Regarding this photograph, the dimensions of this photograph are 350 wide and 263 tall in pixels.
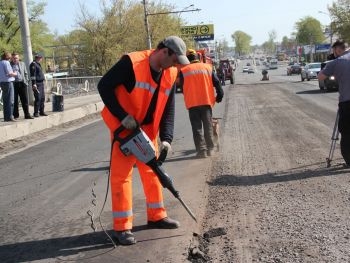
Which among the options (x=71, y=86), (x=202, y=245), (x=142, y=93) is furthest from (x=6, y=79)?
(x=71, y=86)

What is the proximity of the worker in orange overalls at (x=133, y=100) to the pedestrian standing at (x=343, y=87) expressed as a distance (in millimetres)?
3477

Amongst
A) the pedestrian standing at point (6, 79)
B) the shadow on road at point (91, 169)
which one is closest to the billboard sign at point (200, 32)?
the pedestrian standing at point (6, 79)

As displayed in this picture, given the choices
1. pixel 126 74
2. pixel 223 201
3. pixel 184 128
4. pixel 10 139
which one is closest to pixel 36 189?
pixel 223 201

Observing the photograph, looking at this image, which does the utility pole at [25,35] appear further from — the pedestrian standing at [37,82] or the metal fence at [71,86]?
the metal fence at [71,86]

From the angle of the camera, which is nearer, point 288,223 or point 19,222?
point 288,223

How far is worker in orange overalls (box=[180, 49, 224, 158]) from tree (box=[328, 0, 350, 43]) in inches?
2511

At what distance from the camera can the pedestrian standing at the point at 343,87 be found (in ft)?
25.1

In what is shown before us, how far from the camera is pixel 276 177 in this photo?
24.3ft

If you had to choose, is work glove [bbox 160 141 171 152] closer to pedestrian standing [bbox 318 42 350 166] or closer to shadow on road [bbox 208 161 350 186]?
shadow on road [bbox 208 161 350 186]

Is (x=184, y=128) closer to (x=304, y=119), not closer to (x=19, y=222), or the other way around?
(x=304, y=119)

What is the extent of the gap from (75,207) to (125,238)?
166 cm

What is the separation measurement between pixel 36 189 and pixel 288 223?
12.4 ft

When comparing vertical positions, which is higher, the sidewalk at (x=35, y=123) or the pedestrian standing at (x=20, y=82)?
the pedestrian standing at (x=20, y=82)

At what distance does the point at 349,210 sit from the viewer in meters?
5.64
